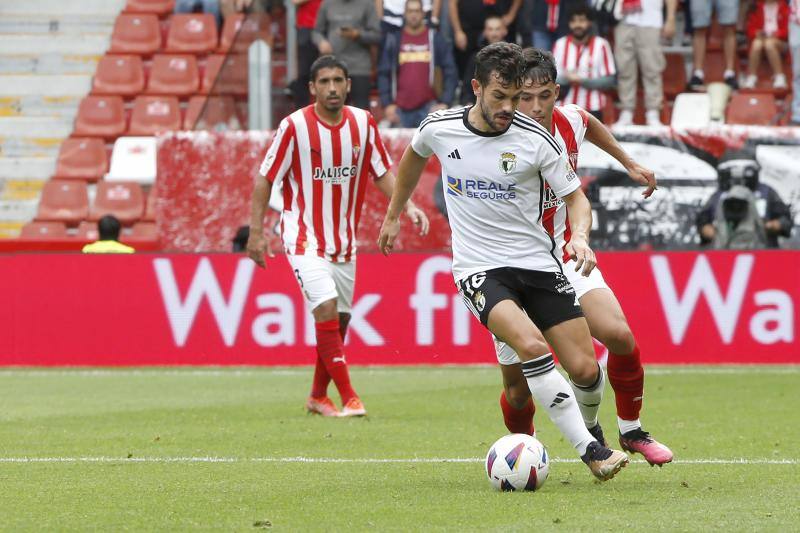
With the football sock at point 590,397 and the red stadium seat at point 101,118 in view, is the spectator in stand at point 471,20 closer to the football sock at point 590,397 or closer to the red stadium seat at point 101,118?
the red stadium seat at point 101,118

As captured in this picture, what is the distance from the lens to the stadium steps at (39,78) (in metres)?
21.1

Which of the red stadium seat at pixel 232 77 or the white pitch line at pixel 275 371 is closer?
the white pitch line at pixel 275 371

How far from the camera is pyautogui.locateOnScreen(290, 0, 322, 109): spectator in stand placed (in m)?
17.0

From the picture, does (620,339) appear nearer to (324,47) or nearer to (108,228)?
(108,228)

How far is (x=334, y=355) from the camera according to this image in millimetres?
10336

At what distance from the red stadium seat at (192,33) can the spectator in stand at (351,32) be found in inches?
133

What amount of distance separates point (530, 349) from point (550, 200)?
38.2 inches

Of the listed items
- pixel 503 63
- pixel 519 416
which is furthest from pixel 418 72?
pixel 503 63

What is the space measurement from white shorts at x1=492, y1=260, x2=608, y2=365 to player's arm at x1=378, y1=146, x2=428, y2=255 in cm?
74

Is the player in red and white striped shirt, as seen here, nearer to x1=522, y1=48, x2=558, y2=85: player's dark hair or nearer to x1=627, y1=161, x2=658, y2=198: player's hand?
x1=522, y1=48, x2=558, y2=85: player's dark hair

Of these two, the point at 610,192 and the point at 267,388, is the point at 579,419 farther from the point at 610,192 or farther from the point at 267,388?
the point at 610,192

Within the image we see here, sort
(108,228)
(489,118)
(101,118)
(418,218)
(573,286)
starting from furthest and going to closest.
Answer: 1. (101,118)
2. (108,228)
3. (418,218)
4. (573,286)
5. (489,118)

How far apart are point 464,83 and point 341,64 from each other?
7.47 meters

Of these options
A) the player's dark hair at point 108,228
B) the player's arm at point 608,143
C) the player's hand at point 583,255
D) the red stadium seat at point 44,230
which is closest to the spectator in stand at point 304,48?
the player's dark hair at point 108,228
